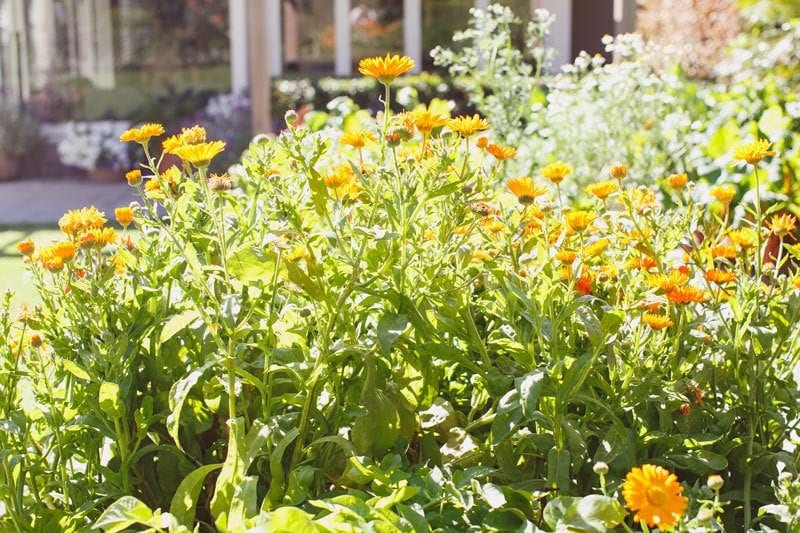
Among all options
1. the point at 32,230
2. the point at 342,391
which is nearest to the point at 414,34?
the point at 32,230

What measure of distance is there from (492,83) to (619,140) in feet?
2.50

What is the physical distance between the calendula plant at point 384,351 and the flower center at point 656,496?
33cm

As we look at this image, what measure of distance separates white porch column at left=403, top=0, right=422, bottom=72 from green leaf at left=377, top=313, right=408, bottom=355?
10.3 m

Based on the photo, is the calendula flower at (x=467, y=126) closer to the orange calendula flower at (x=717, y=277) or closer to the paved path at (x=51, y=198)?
the orange calendula flower at (x=717, y=277)

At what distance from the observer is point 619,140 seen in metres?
4.16

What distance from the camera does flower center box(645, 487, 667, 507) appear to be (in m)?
0.99

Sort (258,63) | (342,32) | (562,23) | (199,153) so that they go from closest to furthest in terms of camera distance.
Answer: (199,153), (258,63), (562,23), (342,32)

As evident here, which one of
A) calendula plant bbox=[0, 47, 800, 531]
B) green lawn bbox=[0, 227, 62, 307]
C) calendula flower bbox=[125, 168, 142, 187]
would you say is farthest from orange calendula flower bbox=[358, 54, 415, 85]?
green lawn bbox=[0, 227, 62, 307]

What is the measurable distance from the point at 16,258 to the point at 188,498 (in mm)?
4471

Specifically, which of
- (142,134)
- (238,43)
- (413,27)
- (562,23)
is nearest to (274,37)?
(238,43)

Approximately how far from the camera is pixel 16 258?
550 centimetres

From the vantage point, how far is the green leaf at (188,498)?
142 centimetres

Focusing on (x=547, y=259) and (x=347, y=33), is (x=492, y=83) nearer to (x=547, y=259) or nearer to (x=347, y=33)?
(x=547, y=259)

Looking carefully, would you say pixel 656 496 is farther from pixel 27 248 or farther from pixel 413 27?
pixel 413 27
